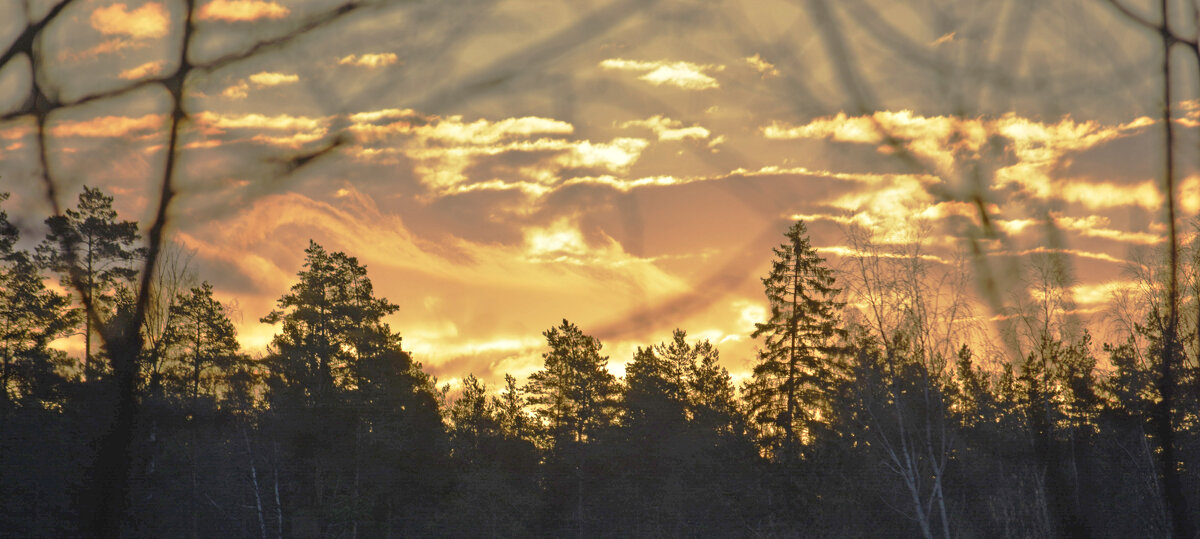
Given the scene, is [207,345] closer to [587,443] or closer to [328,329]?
[328,329]

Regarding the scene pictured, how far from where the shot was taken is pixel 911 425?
2314 cm

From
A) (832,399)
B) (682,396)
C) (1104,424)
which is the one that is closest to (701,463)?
(682,396)

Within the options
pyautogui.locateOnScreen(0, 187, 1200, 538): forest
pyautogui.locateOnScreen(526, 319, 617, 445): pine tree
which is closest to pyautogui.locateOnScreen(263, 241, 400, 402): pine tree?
pyautogui.locateOnScreen(0, 187, 1200, 538): forest

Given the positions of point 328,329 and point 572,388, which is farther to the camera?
point 572,388

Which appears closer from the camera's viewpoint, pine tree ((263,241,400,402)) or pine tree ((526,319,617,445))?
pine tree ((263,241,400,402))

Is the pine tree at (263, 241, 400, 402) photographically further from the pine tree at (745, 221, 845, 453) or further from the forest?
the pine tree at (745, 221, 845, 453)

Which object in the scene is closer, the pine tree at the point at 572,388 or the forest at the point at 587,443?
the forest at the point at 587,443

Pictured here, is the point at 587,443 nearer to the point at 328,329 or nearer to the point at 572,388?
the point at 572,388

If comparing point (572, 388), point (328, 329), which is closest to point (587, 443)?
point (572, 388)

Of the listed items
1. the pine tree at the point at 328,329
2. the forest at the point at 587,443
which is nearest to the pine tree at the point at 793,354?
the forest at the point at 587,443

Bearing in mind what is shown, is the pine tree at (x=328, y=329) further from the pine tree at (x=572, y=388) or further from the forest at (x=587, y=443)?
the pine tree at (x=572, y=388)

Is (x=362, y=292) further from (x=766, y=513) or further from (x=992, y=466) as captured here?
(x=992, y=466)

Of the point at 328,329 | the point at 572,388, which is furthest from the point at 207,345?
the point at 572,388

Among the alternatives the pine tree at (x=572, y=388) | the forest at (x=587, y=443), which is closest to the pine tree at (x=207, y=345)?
the forest at (x=587, y=443)
